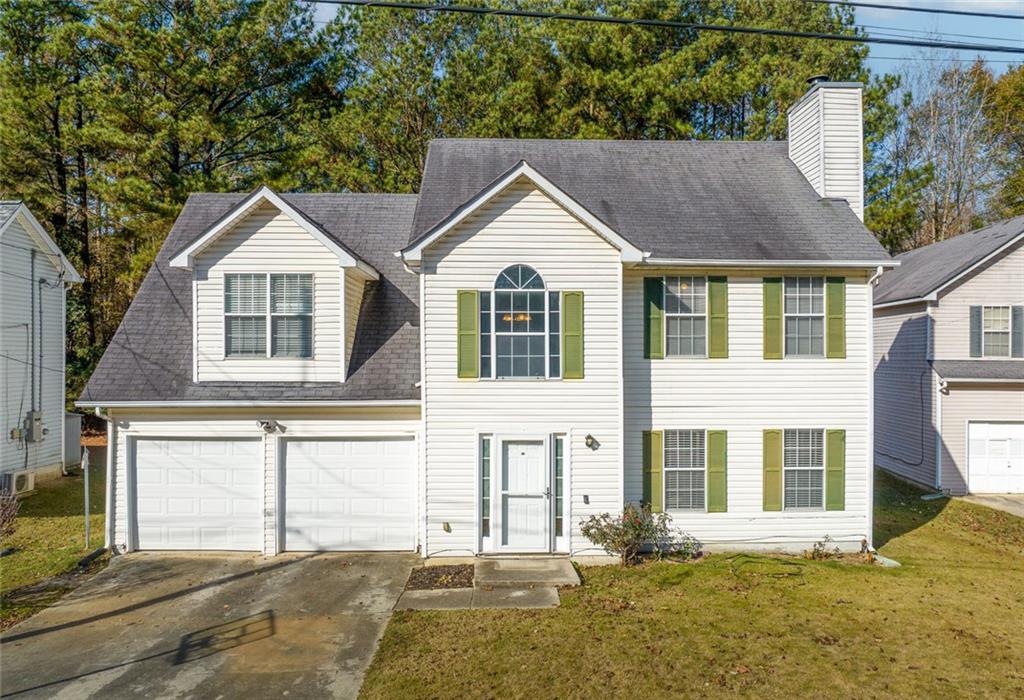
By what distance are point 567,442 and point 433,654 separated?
13.6 feet

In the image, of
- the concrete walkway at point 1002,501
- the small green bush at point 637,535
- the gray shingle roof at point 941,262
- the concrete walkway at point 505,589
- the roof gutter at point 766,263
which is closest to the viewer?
the concrete walkway at point 505,589

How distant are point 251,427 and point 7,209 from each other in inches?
435

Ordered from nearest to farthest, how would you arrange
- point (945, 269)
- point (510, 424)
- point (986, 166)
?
point (510, 424)
point (945, 269)
point (986, 166)

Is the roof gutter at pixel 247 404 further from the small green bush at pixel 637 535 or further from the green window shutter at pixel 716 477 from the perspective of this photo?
the green window shutter at pixel 716 477

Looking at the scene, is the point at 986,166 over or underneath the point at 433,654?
over

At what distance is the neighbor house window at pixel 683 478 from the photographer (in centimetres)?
1073

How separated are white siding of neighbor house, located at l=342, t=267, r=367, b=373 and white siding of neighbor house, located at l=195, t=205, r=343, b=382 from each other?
17 cm

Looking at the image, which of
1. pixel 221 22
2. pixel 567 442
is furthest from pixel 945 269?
pixel 221 22

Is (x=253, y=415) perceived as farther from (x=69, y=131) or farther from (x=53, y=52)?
(x=53, y=52)

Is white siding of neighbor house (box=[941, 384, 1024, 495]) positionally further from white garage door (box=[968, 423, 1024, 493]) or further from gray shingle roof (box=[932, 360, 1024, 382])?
gray shingle roof (box=[932, 360, 1024, 382])

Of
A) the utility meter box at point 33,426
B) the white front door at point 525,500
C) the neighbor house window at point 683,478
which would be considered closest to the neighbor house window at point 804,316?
the neighbor house window at point 683,478

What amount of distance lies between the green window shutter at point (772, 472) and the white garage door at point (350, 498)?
651 centimetres

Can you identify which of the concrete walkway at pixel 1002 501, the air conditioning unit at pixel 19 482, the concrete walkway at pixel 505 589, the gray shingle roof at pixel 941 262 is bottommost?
the concrete walkway at pixel 1002 501

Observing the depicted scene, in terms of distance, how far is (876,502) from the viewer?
14.5 meters
